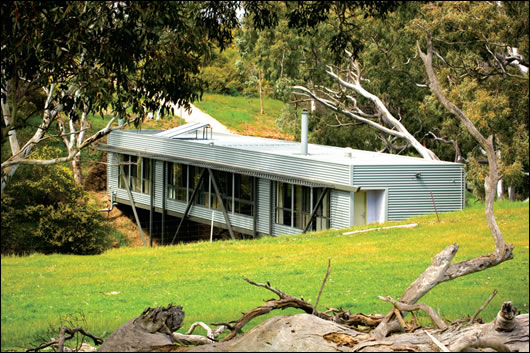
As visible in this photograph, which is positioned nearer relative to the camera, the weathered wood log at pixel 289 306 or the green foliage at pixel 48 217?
the weathered wood log at pixel 289 306

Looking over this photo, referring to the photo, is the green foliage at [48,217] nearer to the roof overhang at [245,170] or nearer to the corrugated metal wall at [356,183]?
the roof overhang at [245,170]

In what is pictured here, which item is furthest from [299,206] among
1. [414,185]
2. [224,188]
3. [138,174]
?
[138,174]

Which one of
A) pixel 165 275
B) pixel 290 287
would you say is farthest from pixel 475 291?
pixel 165 275

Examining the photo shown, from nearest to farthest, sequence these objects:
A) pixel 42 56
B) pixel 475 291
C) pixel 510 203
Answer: pixel 42 56 → pixel 475 291 → pixel 510 203

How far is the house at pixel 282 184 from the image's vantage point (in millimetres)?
23859

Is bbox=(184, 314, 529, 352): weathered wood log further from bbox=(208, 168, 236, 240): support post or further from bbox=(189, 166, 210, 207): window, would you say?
bbox=(189, 166, 210, 207): window

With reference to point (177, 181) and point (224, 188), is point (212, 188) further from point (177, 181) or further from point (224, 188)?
point (177, 181)

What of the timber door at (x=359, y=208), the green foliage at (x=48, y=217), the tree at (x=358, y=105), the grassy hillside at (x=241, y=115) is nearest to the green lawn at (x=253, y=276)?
the timber door at (x=359, y=208)

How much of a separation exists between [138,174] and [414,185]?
50.8ft

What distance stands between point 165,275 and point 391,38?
2033 centimetres

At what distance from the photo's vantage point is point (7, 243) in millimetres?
26578

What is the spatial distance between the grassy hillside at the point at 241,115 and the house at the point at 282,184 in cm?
1492

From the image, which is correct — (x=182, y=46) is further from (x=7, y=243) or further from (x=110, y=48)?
(x=7, y=243)

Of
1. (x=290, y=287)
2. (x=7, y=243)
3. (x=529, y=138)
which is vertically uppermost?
(x=529, y=138)
